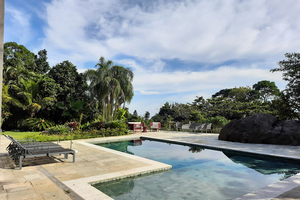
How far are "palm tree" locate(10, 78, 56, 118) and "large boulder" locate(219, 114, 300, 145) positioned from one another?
14.7 m

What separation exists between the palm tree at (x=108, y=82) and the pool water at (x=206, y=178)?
11660 mm

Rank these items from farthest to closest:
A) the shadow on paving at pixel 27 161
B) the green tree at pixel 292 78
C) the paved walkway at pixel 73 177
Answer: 1. the green tree at pixel 292 78
2. the shadow on paving at pixel 27 161
3. the paved walkway at pixel 73 177

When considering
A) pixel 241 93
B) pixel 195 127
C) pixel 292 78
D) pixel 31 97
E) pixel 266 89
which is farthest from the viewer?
pixel 266 89

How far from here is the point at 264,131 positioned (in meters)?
9.49

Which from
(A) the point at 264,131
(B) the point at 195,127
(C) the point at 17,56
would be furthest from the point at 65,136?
(C) the point at 17,56

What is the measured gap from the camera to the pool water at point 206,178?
3773 mm

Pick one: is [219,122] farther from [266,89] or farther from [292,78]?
[266,89]

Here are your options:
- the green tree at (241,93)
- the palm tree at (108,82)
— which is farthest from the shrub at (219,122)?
the green tree at (241,93)

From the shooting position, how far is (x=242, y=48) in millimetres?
12445

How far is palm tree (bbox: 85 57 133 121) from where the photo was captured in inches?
682

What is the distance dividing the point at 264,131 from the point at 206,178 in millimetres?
6341

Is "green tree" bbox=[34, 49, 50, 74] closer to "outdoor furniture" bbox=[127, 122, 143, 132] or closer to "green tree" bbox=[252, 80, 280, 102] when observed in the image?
"outdoor furniture" bbox=[127, 122, 143, 132]

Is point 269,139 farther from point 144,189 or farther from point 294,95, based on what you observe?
point 144,189

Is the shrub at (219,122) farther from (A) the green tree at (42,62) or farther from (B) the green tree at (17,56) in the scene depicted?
(B) the green tree at (17,56)
